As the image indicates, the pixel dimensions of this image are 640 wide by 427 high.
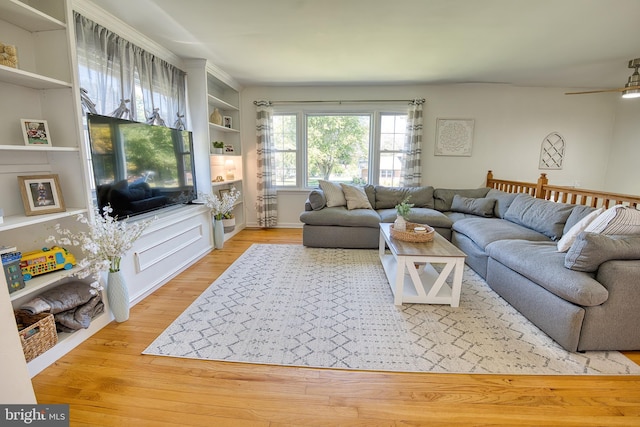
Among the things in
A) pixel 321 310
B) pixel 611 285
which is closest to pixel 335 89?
pixel 321 310

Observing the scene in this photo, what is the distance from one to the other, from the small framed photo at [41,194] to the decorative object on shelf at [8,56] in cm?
64

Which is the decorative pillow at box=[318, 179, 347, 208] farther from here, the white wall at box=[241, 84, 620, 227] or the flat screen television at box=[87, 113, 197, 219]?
the flat screen television at box=[87, 113, 197, 219]

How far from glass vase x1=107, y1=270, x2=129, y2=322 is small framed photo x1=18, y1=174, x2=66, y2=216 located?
58 cm

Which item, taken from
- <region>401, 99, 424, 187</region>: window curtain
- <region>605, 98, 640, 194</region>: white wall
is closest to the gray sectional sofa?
<region>401, 99, 424, 187</region>: window curtain

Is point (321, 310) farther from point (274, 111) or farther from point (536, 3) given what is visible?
point (274, 111)

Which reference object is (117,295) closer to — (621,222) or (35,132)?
(35,132)

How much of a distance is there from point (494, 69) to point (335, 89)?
2.34 metres

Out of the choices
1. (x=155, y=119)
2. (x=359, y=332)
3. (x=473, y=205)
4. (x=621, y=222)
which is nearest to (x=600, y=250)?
(x=621, y=222)

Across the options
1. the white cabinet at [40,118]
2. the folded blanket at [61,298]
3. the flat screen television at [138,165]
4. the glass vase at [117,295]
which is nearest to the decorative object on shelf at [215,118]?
the flat screen television at [138,165]

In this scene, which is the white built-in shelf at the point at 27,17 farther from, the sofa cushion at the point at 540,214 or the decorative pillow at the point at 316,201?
the sofa cushion at the point at 540,214

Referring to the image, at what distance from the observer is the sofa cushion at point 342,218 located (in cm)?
390

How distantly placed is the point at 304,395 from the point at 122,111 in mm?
2772

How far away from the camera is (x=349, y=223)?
12.9 ft

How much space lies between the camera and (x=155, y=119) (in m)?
3.06
